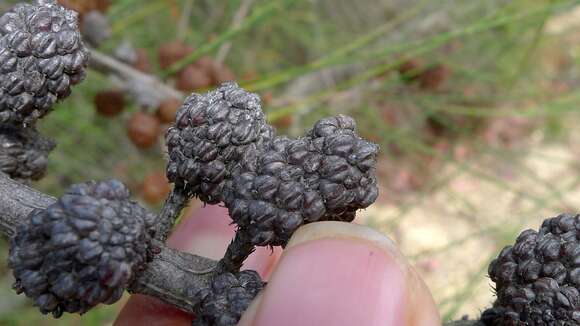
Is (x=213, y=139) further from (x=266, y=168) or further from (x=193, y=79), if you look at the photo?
(x=193, y=79)

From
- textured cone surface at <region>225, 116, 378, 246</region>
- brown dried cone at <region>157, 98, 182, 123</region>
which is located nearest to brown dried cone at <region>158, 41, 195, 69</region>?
brown dried cone at <region>157, 98, 182, 123</region>

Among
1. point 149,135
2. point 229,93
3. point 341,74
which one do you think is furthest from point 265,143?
point 341,74

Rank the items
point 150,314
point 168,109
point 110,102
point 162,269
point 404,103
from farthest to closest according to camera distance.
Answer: point 404,103, point 110,102, point 168,109, point 150,314, point 162,269

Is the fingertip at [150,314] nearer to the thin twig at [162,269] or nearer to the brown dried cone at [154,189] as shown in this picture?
the thin twig at [162,269]

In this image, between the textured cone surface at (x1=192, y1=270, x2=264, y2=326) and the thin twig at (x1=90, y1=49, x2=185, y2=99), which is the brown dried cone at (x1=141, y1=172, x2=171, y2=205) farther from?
the textured cone surface at (x1=192, y1=270, x2=264, y2=326)

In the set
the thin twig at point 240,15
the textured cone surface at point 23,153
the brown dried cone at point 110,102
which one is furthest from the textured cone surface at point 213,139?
the thin twig at point 240,15

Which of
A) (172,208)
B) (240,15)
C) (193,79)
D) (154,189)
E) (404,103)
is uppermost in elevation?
(404,103)

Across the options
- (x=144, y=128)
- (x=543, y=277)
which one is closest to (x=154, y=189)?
(x=144, y=128)

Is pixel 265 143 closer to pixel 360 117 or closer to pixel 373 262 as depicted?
pixel 373 262
